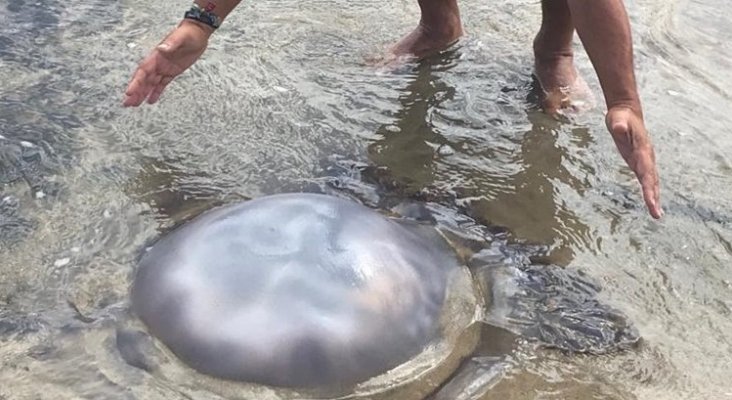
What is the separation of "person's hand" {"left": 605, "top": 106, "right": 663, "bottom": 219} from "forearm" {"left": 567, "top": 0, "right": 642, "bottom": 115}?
7cm

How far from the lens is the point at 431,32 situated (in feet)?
13.5

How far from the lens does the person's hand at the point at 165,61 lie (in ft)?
9.62

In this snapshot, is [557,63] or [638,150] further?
[557,63]

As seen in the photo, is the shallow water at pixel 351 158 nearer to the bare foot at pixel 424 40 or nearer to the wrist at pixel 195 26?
the bare foot at pixel 424 40

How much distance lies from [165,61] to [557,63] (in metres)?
1.78

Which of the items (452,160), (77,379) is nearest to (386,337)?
(77,379)

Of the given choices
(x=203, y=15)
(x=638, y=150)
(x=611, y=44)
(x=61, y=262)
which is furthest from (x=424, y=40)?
(x=61, y=262)

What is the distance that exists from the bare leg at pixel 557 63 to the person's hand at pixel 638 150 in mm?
1107

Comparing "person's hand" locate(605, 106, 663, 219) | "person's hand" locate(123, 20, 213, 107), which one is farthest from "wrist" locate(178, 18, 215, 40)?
"person's hand" locate(605, 106, 663, 219)

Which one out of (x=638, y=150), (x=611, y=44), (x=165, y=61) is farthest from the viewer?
(x=165, y=61)

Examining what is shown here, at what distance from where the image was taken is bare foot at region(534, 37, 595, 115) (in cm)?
378

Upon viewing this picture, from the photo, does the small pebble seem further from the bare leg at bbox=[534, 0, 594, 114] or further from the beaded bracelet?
the bare leg at bbox=[534, 0, 594, 114]

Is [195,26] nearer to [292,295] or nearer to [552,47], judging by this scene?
[292,295]

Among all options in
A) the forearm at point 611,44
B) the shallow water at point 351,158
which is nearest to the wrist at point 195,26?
the shallow water at point 351,158
